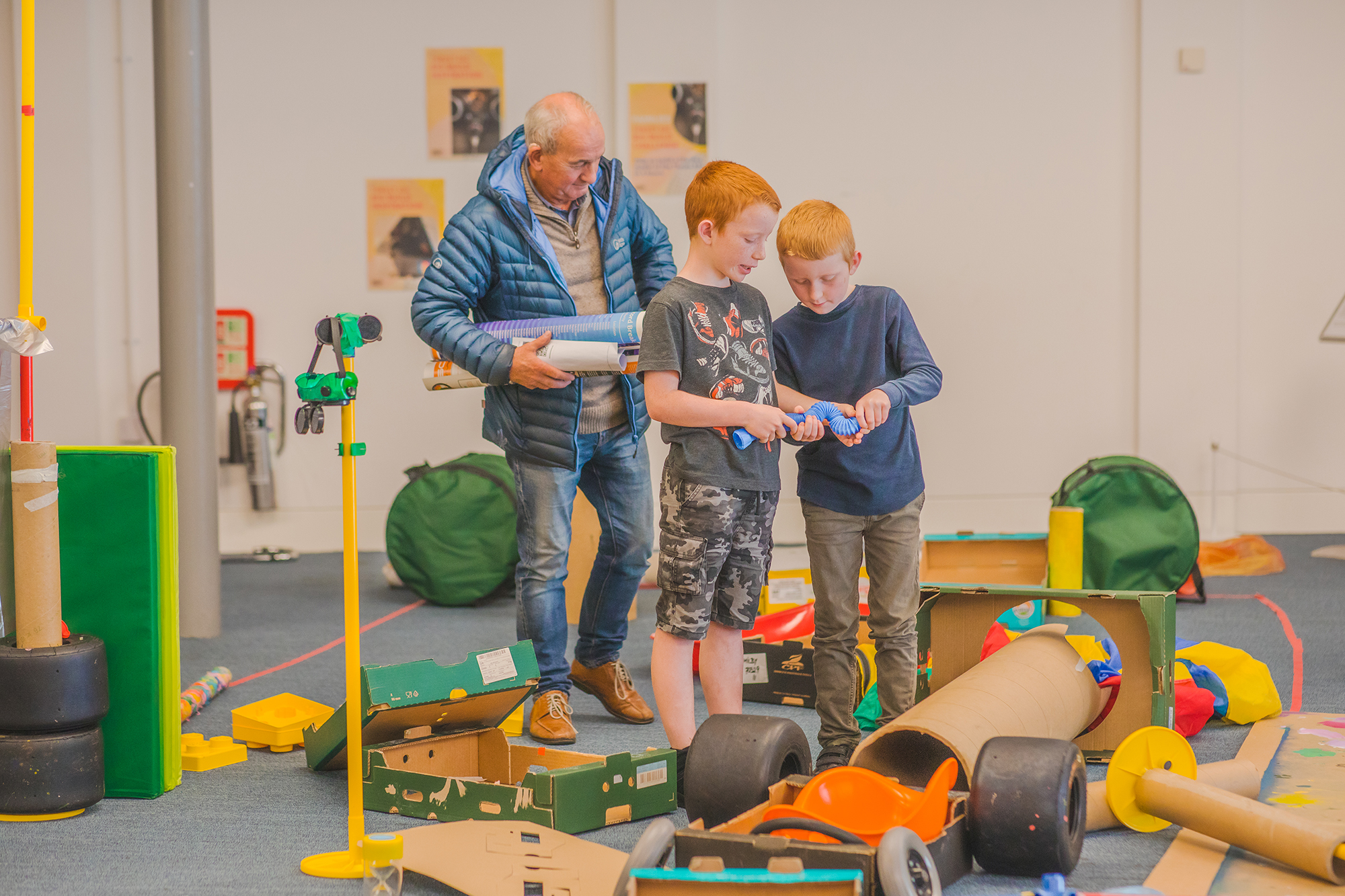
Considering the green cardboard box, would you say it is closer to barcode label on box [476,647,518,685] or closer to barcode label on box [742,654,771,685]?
barcode label on box [476,647,518,685]

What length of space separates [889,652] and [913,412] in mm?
3060

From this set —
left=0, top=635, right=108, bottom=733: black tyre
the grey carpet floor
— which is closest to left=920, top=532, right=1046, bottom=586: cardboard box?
the grey carpet floor

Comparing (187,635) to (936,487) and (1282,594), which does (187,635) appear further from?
(1282,594)

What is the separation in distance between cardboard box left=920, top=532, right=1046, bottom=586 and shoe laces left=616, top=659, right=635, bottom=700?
1420 millimetres

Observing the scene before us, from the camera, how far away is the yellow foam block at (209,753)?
7.16 ft

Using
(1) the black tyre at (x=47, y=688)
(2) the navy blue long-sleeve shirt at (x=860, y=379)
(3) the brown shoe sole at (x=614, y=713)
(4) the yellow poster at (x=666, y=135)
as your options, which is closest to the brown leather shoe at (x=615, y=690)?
(3) the brown shoe sole at (x=614, y=713)

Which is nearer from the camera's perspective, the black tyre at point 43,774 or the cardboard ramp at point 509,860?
the cardboard ramp at point 509,860

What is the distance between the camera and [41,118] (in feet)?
16.2

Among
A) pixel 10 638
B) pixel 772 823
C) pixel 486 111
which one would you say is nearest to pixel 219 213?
pixel 486 111

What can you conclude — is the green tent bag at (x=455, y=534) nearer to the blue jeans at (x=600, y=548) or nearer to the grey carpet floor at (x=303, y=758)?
the grey carpet floor at (x=303, y=758)

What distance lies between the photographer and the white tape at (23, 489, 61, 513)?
1.91 meters

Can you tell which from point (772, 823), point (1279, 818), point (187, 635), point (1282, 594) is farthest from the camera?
point (1282, 594)

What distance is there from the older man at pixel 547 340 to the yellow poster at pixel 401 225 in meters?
2.79

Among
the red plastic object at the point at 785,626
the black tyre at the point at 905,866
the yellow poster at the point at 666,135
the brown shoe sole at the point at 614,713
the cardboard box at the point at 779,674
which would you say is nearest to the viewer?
the black tyre at the point at 905,866
